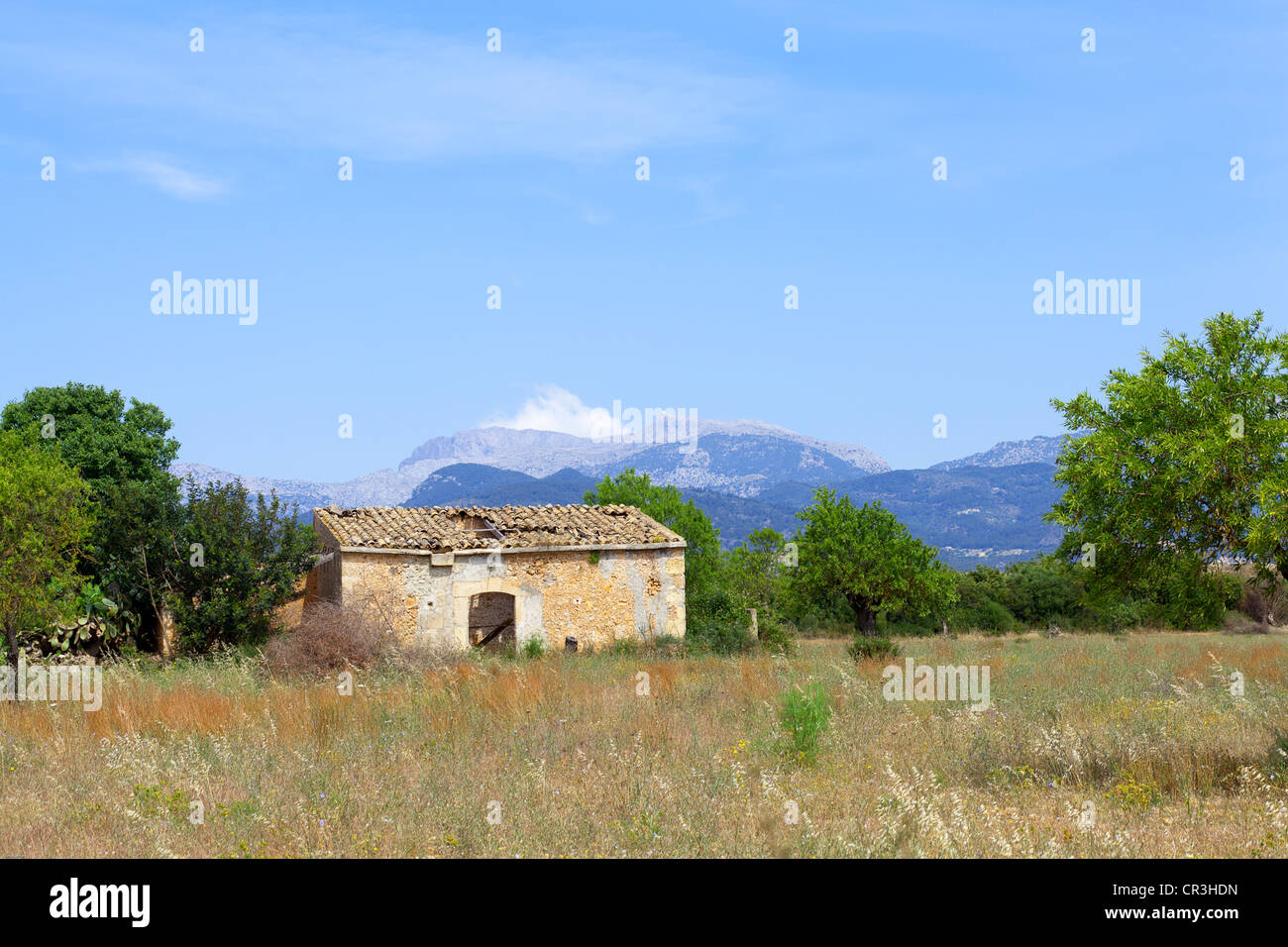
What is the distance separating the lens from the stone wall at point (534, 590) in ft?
74.2

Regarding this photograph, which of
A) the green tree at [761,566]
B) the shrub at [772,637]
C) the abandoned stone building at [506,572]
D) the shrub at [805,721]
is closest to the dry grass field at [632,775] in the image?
the shrub at [805,721]

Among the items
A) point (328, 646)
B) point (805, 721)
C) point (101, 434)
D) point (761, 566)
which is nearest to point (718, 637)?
point (328, 646)

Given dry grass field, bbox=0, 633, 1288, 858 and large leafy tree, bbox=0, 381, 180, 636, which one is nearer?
dry grass field, bbox=0, 633, 1288, 858

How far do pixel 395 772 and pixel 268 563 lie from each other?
1713 cm

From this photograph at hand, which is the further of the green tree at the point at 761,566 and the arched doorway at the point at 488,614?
the green tree at the point at 761,566

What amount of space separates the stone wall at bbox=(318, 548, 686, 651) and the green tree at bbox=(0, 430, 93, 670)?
7.31 m

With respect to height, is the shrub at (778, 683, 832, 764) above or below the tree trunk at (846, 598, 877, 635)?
above

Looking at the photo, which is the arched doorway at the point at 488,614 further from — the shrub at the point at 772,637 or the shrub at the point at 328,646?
the shrub at the point at 328,646

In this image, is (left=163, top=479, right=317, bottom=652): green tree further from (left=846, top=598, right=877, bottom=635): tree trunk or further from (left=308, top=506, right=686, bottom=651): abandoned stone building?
(left=846, top=598, right=877, bottom=635): tree trunk

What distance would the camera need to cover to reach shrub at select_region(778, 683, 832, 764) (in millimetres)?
8211

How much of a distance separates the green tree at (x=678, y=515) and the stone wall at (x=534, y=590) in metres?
10.8

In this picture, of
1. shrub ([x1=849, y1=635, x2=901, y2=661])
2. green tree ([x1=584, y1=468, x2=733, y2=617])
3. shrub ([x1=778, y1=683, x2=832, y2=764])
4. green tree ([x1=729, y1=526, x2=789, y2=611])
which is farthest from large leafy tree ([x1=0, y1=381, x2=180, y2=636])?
green tree ([x1=729, y1=526, x2=789, y2=611])

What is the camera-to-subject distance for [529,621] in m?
23.7
